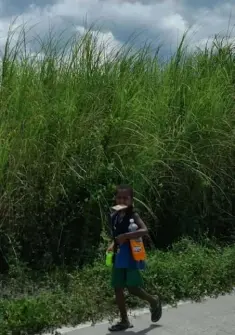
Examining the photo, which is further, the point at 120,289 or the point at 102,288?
the point at 102,288

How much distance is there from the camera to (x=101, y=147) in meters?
6.86

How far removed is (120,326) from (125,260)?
1.82ft

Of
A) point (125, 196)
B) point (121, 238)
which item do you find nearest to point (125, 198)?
point (125, 196)

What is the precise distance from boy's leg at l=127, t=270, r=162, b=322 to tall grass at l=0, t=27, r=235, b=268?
142cm

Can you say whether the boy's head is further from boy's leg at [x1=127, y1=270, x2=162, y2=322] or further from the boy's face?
boy's leg at [x1=127, y1=270, x2=162, y2=322]

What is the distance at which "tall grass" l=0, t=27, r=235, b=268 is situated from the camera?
658 cm

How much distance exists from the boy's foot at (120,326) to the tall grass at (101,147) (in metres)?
1.47

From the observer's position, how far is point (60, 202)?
6.70 meters

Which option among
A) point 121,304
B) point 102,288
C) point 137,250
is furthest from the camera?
point 102,288

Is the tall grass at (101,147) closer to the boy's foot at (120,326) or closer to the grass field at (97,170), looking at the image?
the grass field at (97,170)

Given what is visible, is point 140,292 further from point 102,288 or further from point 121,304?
point 102,288

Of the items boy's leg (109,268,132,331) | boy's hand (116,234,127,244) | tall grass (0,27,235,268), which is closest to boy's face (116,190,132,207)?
boy's hand (116,234,127,244)

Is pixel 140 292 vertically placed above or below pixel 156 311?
above

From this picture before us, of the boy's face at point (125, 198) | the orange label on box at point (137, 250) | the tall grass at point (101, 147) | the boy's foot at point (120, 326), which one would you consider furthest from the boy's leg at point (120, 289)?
the tall grass at point (101, 147)
